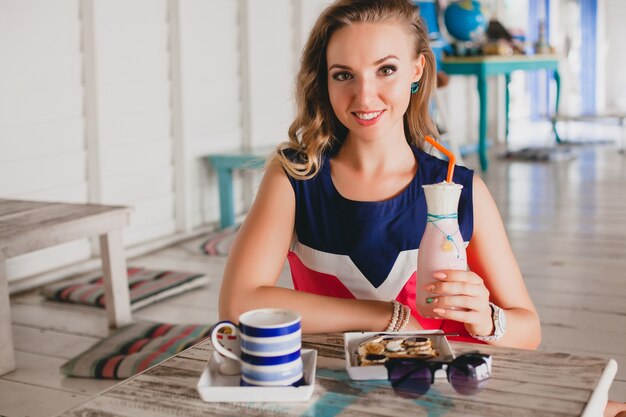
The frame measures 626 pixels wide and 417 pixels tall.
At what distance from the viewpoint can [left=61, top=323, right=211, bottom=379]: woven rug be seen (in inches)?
93.9

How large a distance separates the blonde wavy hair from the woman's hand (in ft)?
1.40

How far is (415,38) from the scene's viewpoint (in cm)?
151

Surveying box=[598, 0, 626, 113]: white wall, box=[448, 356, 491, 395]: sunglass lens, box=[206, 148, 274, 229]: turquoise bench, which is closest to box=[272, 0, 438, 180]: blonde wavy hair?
box=[448, 356, 491, 395]: sunglass lens

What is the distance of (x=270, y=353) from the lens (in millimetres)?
961

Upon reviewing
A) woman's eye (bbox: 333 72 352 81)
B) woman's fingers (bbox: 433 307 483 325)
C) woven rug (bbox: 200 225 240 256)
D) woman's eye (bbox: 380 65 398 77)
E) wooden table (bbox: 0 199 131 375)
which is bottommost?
woven rug (bbox: 200 225 240 256)

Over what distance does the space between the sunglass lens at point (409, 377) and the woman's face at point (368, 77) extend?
50 centimetres

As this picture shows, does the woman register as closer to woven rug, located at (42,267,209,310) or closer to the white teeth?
the white teeth

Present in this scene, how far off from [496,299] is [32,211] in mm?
1788

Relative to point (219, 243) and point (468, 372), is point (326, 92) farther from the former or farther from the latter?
point (219, 243)

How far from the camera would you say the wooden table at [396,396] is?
3.00ft

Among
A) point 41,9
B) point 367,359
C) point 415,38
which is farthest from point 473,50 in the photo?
point 367,359

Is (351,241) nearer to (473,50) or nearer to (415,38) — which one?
(415,38)

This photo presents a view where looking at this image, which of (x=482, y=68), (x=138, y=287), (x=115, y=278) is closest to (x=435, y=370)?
(x=115, y=278)

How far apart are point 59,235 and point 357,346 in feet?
5.39
